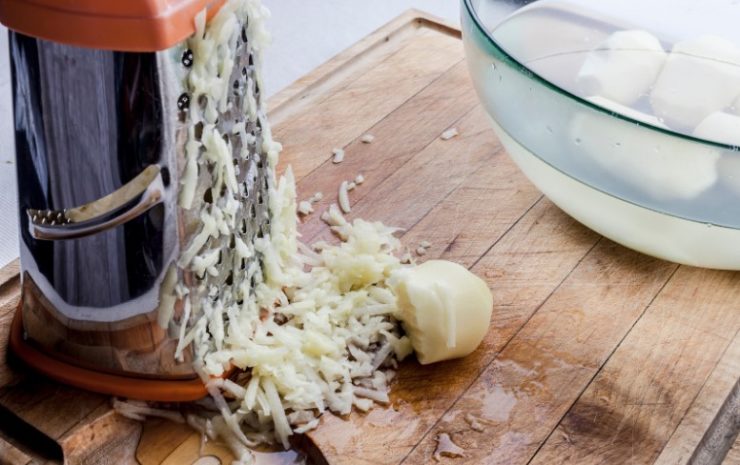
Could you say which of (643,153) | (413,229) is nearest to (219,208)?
(413,229)

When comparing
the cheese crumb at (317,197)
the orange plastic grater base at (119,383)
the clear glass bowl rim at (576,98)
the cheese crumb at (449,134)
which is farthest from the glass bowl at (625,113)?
the orange plastic grater base at (119,383)

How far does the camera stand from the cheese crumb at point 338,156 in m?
1.48

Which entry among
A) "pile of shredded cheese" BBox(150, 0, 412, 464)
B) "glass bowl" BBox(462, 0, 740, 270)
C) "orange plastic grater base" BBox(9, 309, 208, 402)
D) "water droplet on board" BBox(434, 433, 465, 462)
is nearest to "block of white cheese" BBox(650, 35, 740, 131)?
"glass bowl" BBox(462, 0, 740, 270)

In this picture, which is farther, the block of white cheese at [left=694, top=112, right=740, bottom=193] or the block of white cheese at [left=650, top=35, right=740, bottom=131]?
the block of white cheese at [left=650, top=35, right=740, bottom=131]

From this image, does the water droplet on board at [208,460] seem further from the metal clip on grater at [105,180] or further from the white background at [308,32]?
the white background at [308,32]

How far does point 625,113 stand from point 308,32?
1028 millimetres

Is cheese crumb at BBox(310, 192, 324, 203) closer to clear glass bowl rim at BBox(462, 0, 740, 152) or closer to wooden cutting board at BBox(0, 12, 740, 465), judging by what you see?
wooden cutting board at BBox(0, 12, 740, 465)

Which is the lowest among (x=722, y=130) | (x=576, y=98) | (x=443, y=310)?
(x=443, y=310)

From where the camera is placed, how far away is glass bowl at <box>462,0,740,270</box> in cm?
115

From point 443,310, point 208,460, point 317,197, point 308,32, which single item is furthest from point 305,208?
point 308,32

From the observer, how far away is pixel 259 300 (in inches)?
48.8

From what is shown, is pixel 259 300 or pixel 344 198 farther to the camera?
pixel 344 198

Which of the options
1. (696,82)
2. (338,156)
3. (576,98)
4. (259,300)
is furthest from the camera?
(338,156)

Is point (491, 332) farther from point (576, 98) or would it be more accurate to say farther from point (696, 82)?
point (696, 82)
